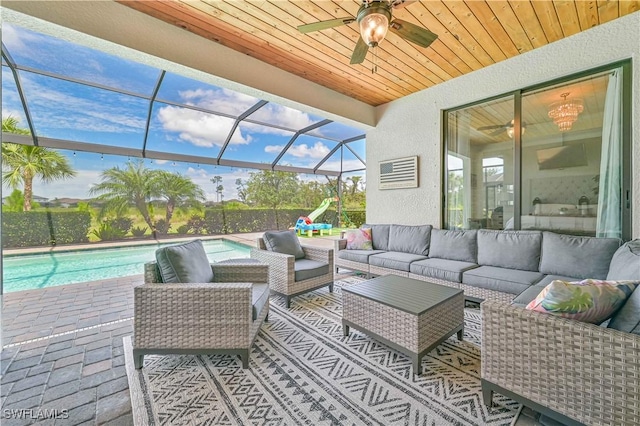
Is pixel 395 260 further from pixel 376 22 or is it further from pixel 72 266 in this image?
pixel 72 266

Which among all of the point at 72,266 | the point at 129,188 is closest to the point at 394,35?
the point at 72,266

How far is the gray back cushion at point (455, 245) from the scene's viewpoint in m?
3.40

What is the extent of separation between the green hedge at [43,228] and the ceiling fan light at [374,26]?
26.3 ft

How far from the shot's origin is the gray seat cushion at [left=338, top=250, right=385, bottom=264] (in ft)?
13.1

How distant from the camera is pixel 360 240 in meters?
4.41

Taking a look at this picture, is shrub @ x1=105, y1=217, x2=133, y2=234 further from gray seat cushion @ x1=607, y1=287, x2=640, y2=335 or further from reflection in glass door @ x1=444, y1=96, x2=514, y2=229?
gray seat cushion @ x1=607, y1=287, x2=640, y2=335

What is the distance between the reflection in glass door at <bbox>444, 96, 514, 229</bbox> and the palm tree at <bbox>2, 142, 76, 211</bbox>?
323 inches

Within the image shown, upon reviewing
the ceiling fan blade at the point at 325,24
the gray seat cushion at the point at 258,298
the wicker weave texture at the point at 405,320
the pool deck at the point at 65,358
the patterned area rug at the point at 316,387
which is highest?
the ceiling fan blade at the point at 325,24

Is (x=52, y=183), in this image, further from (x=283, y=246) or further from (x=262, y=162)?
(x=283, y=246)

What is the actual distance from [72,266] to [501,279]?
7.62m

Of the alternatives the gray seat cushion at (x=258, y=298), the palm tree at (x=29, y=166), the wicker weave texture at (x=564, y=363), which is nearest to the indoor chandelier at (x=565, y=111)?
the wicker weave texture at (x=564, y=363)

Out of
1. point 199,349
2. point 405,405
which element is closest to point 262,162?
point 199,349

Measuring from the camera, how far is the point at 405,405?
1.53 metres

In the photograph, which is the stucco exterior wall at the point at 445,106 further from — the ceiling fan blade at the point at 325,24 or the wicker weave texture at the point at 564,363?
the ceiling fan blade at the point at 325,24
